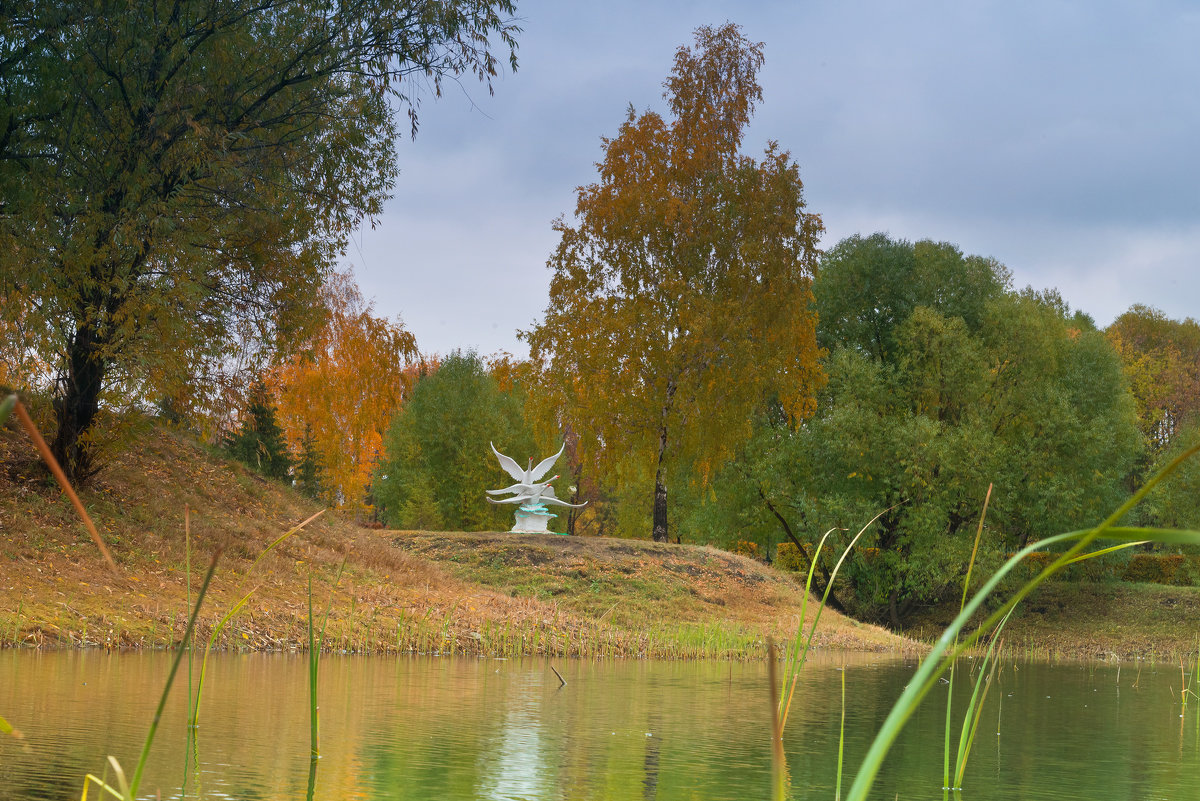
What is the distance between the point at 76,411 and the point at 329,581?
4.08m

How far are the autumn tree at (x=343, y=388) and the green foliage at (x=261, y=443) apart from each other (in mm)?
3802

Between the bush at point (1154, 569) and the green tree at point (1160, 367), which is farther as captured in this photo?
the green tree at point (1160, 367)

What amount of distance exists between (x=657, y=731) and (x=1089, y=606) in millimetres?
27189

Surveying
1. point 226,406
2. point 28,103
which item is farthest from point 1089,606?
point 28,103

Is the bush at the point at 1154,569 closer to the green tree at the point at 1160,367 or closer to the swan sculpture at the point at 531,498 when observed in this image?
the green tree at the point at 1160,367

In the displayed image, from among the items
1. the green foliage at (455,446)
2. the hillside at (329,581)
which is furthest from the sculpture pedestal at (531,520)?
the green foliage at (455,446)

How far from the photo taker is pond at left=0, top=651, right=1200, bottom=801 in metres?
4.15

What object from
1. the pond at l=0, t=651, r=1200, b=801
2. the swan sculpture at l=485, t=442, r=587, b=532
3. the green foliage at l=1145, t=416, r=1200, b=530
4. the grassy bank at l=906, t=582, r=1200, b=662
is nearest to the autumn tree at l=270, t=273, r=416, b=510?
the swan sculpture at l=485, t=442, r=587, b=532

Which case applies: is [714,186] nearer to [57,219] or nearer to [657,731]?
[57,219]

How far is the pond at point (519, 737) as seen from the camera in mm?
4152

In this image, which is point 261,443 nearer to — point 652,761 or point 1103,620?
point 652,761

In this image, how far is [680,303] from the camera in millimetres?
25047

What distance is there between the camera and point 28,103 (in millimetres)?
13750

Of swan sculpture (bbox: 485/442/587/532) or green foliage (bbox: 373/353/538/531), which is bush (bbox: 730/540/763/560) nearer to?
swan sculpture (bbox: 485/442/587/532)
